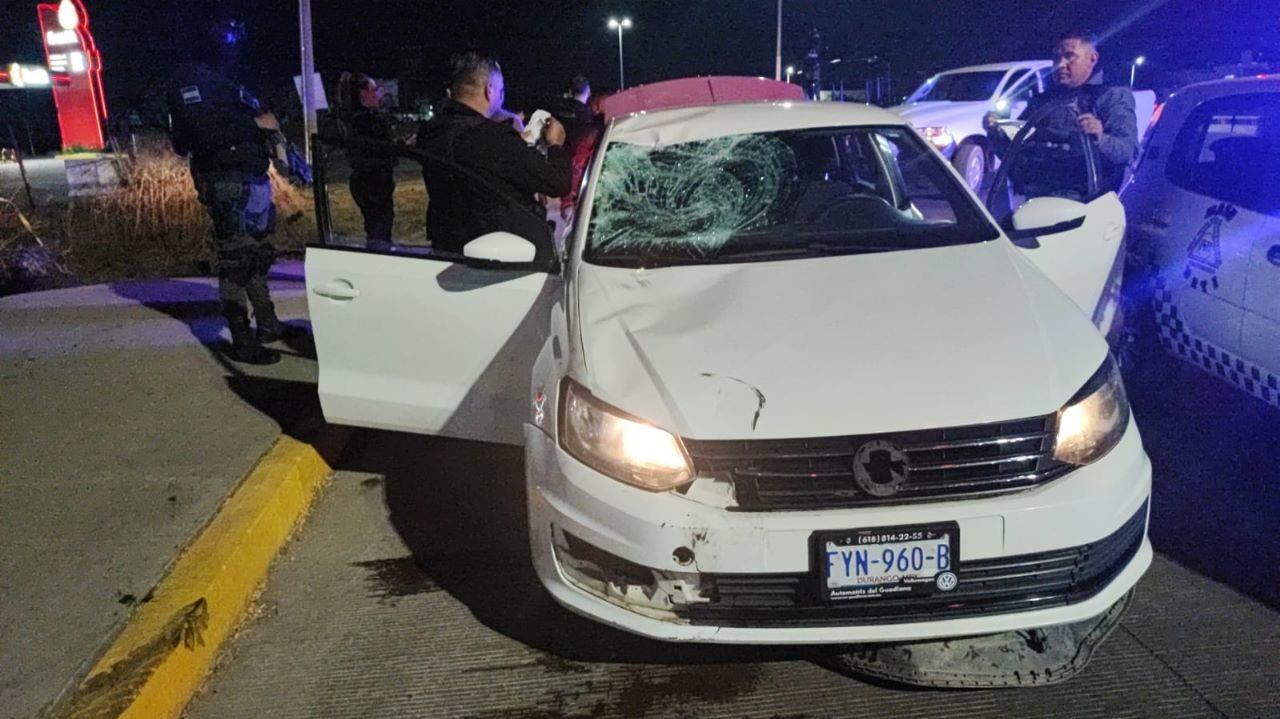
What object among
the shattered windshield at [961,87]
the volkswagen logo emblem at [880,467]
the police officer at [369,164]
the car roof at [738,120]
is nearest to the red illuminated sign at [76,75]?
the shattered windshield at [961,87]

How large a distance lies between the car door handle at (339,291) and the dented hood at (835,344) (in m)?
1.12

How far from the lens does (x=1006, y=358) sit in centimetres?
263

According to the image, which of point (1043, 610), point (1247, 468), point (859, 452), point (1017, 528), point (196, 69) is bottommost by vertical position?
point (1247, 468)

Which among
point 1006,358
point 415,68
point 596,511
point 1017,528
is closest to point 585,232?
point 596,511

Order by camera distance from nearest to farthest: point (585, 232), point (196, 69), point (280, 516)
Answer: point (585, 232) → point (280, 516) → point (196, 69)

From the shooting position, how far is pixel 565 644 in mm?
3113

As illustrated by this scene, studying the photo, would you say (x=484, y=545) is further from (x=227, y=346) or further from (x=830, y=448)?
(x=227, y=346)

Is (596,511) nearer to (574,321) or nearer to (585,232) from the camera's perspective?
(574,321)

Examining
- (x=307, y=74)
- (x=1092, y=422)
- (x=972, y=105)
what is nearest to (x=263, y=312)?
(x=1092, y=422)

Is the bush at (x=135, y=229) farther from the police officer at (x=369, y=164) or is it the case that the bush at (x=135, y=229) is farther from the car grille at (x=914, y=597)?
the car grille at (x=914, y=597)

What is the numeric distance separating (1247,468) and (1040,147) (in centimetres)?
213

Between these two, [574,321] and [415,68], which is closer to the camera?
[574,321]

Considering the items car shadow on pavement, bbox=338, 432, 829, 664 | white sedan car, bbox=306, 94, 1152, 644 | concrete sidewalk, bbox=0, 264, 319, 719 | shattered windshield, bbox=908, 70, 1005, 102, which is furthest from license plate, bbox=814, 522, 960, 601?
shattered windshield, bbox=908, 70, 1005, 102

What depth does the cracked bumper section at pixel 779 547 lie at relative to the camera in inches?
95.7
